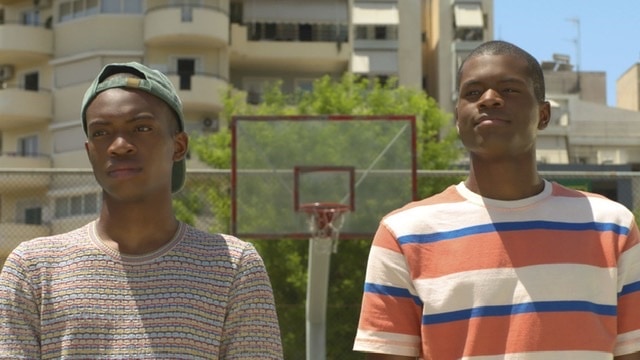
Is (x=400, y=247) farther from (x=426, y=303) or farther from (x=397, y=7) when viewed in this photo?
(x=397, y=7)

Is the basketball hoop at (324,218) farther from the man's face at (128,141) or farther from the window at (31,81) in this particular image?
the window at (31,81)

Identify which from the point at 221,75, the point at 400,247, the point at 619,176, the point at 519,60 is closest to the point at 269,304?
the point at 400,247

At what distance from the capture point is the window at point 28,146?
103 ft

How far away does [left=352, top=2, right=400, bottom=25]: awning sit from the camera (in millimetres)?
34562

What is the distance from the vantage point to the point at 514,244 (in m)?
3.07

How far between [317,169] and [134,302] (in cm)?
941

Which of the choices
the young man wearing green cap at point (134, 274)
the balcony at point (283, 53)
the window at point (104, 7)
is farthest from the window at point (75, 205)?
the young man wearing green cap at point (134, 274)

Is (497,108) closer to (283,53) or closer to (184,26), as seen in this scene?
(184,26)

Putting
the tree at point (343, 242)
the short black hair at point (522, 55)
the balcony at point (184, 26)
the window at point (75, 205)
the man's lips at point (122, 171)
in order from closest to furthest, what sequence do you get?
the man's lips at point (122, 171), the short black hair at point (522, 55), the tree at point (343, 242), the window at point (75, 205), the balcony at point (184, 26)

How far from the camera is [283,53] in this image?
31.7 metres

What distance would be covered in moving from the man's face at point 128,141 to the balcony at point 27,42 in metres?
29.1

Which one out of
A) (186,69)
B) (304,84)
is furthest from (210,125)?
(304,84)

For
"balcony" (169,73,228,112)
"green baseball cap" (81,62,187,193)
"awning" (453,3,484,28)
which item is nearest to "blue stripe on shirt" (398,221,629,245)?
"green baseball cap" (81,62,187,193)

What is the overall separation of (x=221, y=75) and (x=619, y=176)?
19656 mm
